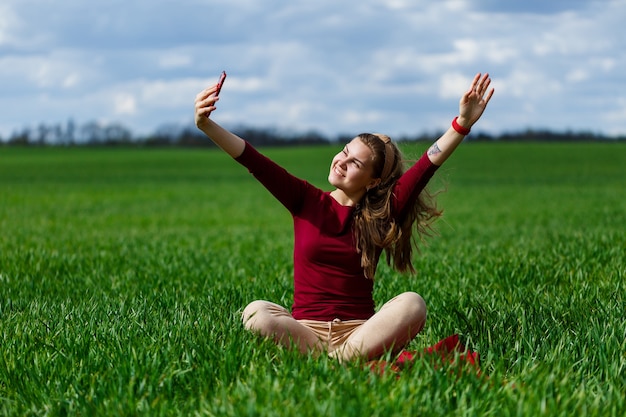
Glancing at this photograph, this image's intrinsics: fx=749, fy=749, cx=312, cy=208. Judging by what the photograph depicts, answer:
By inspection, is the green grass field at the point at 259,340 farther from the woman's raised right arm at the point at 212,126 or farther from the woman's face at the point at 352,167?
the woman's raised right arm at the point at 212,126

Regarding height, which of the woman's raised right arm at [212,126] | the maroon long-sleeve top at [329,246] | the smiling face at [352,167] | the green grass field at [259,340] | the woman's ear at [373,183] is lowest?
the green grass field at [259,340]

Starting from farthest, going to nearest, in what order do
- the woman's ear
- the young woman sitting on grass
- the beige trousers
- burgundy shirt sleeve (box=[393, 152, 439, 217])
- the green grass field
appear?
the woman's ear, burgundy shirt sleeve (box=[393, 152, 439, 217]), the young woman sitting on grass, the beige trousers, the green grass field

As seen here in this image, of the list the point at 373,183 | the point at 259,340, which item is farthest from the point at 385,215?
the point at 259,340

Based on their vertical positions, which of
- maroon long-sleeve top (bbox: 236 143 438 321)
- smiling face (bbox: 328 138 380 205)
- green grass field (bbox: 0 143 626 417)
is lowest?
green grass field (bbox: 0 143 626 417)

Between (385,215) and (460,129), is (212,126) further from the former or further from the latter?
(460,129)


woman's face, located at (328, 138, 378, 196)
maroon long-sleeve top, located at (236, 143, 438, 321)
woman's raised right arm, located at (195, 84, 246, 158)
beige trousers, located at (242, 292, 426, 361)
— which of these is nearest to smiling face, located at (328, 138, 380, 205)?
woman's face, located at (328, 138, 378, 196)

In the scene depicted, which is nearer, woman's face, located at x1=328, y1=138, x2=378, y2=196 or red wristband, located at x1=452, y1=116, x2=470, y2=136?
red wristband, located at x1=452, y1=116, x2=470, y2=136

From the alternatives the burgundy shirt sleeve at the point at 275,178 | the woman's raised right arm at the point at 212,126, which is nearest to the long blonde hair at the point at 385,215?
the burgundy shirt sleeve at the point at 275,178

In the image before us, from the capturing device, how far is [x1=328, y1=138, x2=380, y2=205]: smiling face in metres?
4.49

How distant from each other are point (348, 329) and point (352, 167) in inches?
38.0

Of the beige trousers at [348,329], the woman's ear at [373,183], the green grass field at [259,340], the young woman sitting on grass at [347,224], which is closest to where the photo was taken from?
the green grass field at [259,340]

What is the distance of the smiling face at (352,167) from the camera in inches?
177

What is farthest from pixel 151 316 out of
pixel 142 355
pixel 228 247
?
pixel 228 247

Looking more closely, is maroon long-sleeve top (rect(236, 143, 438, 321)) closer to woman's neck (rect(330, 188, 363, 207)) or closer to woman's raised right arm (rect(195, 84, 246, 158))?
woman's neck (rect(330, 188, 363, 207))
